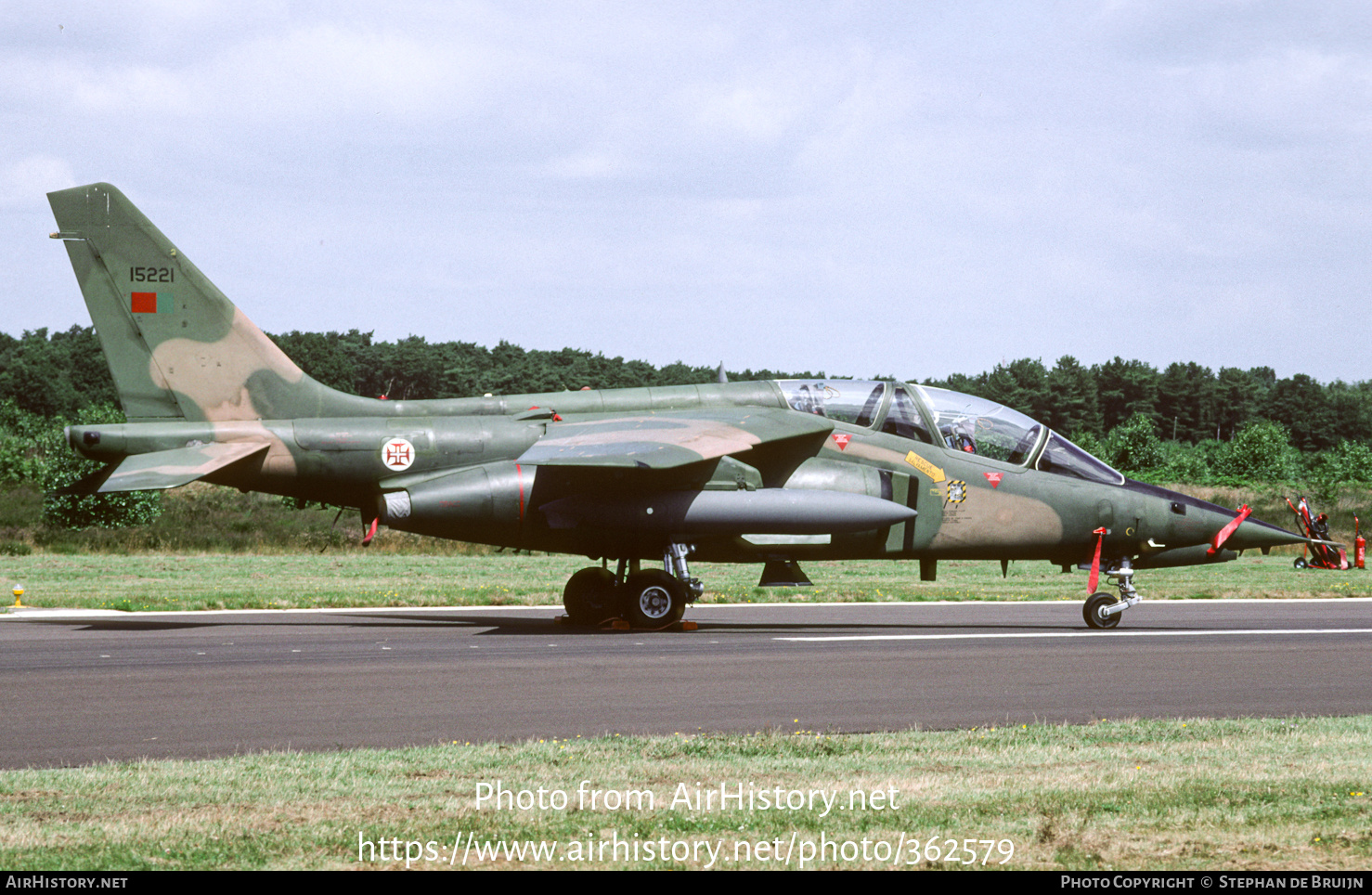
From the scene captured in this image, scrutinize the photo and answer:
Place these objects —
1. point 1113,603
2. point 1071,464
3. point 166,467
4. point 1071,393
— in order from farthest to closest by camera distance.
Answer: point 1071,393
point 1071,464
point 1113,603
point 166,467

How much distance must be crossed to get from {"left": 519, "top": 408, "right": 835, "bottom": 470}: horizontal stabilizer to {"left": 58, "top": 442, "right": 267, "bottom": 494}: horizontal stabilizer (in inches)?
158

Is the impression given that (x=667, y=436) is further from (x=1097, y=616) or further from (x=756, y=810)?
(x=756, y=810)

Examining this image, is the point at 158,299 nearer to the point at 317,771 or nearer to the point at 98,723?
the point at 98,723

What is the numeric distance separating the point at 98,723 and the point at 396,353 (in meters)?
91.5

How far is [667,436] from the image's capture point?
→ 17109mm

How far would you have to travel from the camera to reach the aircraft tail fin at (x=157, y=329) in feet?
58.8

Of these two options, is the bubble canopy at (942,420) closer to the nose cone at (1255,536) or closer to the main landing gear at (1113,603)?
the main landing gear at (1113,603)

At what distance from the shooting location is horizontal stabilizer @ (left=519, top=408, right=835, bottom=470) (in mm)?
16312

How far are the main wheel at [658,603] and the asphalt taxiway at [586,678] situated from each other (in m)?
0.61

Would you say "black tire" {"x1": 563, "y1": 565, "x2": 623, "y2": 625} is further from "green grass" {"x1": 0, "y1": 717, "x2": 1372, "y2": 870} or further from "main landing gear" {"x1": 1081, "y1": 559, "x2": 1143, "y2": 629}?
"green grass" {"x1": 0, "y1": 717, "x2": 1372, "y2": 870}

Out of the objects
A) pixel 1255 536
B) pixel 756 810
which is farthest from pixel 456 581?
pixel 756 810

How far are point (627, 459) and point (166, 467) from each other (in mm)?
6026
